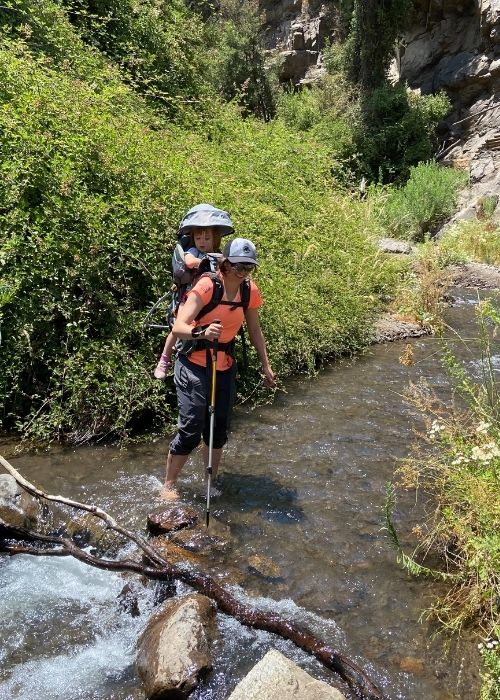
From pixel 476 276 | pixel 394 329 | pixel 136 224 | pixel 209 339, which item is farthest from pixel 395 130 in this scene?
pixel 209 339

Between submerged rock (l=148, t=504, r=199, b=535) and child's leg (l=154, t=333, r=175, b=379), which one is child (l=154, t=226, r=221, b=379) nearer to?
child's leg (l=154, t=333, r=175, b=379)

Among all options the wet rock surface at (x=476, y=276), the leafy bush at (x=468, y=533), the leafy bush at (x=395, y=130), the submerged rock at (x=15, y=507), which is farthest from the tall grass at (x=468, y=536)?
the leafy bush at (x=395, y=130)

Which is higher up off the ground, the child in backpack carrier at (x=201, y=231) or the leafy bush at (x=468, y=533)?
the child in backpack carrier at (x=201, y=231)

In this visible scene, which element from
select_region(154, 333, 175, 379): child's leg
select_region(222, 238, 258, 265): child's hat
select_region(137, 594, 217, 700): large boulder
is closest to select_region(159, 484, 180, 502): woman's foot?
→ select_region(154, 333, 175, 379): child's leg

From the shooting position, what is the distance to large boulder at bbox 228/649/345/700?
2787mm

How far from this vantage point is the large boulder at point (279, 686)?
2787mm

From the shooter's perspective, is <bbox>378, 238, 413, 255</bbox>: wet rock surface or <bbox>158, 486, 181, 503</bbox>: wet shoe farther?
<bbox>378, 238, 413, 255</bbox>: wet rock surface

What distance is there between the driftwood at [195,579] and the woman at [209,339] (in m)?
0.95

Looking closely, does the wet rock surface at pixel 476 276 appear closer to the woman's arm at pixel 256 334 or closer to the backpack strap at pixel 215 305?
the woman's arm at pixel 256 334

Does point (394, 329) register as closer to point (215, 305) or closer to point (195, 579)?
point (215, 305)

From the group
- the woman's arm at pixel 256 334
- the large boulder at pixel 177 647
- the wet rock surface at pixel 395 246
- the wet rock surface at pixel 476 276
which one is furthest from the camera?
the wet rock surface at pixel 395 246

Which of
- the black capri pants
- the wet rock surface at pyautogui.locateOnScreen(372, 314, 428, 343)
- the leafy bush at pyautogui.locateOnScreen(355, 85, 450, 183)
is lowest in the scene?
the wet rock surface at pyautogui.locateOnScreen(372, 314, 428, 343)

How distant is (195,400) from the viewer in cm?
459

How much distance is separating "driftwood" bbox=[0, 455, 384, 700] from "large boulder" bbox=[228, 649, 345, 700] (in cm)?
47
